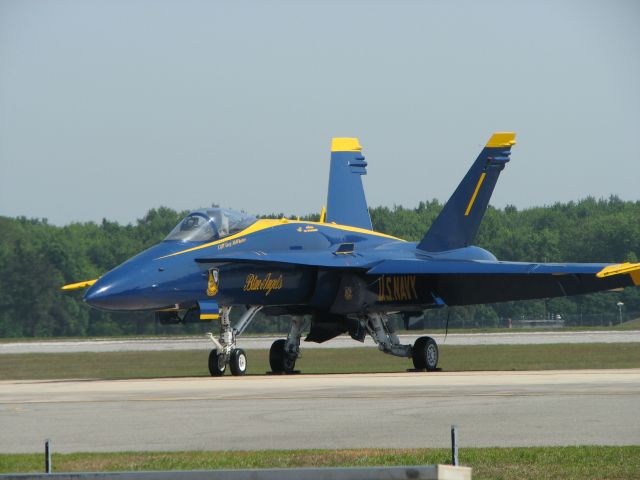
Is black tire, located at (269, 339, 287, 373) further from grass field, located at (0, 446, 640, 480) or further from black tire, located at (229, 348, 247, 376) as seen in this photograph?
grass field, located at (0, 446, 640, 480)

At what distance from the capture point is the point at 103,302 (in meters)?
22.6

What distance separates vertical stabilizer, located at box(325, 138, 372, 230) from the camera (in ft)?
103

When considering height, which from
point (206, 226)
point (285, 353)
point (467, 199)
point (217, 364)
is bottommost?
point (217, 364)

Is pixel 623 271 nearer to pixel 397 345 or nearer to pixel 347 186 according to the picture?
pixel 397 345

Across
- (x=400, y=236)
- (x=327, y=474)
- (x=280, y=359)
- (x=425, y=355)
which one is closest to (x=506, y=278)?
(x=425, y=355)

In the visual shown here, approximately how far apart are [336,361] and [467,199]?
6.88 meters

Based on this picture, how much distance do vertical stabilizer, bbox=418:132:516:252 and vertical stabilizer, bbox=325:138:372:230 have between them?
3095 mm

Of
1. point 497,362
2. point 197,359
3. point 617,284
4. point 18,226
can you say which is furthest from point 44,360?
point 18,226

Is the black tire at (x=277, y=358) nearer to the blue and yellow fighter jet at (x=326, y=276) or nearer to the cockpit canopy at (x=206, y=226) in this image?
the blue and yellow fighter jet at (x=326, y=276)

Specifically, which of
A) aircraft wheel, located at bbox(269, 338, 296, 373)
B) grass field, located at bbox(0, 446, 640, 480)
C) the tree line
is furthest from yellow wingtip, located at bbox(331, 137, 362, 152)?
the tree line

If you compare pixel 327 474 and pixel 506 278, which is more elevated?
pixel 506 278

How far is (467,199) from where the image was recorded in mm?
28812

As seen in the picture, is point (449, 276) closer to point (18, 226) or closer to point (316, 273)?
point (316, 273)

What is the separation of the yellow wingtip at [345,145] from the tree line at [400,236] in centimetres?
3068
